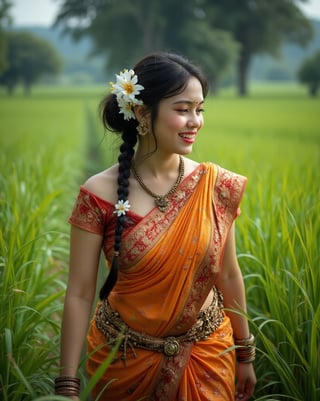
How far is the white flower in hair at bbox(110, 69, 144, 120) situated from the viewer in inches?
59.6

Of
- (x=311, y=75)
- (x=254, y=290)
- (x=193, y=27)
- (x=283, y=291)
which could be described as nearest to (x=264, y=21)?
(x=193, y=27)

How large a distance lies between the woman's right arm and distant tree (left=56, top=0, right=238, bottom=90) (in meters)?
27.7

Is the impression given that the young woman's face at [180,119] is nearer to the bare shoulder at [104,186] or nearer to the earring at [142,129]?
the earring at [142,129]

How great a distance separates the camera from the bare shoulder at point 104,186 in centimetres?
149

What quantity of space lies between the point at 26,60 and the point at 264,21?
15.9m

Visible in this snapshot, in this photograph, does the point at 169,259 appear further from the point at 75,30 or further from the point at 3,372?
the point at 75,30

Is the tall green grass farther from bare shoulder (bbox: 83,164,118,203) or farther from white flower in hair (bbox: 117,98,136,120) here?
white flower in hair (bbox: 117,98,136,120)

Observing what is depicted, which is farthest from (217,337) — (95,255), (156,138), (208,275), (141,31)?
(141,31)

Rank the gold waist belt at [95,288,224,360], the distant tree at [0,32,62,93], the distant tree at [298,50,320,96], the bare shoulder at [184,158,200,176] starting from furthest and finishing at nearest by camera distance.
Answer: the distant tree at [298,50,320,96]
the distant tree at [0,32,62,93]
the bare shoulder at [184,158,200,176]
the gold waist belt at [95,288,224,360]

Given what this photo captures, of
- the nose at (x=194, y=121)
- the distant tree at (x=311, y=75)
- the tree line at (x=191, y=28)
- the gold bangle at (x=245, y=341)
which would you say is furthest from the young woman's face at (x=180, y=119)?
the tree line at (x=191, y=28)

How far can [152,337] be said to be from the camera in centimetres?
151

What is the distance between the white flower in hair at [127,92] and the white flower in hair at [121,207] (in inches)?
10.4

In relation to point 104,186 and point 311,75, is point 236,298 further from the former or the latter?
point 311,75

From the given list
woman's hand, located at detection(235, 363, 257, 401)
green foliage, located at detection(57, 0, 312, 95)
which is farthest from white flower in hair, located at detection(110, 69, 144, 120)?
green foliage, located at detection(57, 0, 312, 95)
